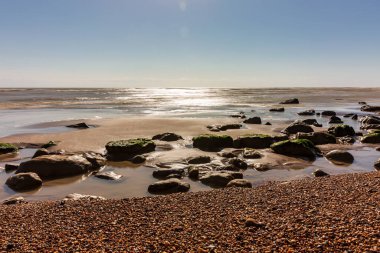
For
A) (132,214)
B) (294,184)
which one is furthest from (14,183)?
(294,184)

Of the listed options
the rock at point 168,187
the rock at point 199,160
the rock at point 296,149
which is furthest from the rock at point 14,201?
the rock at point 296,149

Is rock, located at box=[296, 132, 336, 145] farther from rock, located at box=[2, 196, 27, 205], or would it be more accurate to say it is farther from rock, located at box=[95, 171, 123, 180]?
rock, located at box=[2, 196, 27, 205]

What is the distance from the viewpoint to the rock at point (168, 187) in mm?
12234

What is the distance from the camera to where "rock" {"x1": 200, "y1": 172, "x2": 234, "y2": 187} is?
42.3 ft

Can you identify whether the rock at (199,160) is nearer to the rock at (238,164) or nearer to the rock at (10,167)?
the rock at (238,164)

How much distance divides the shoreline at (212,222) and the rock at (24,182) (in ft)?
8.60

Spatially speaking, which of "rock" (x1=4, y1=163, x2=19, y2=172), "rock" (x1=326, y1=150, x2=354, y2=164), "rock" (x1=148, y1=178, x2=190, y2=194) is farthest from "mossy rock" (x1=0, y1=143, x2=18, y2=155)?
"rock" (x1=326, y1=150, x2=354, y2=164)

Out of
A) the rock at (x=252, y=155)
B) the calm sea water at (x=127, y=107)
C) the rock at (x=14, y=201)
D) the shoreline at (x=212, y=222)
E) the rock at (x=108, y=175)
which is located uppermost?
the shoreline at (x=212, y=222)

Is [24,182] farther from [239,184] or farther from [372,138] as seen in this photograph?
[372,138]

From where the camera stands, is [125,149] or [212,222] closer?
[212,222]

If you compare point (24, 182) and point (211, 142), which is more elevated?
point (211, 142)

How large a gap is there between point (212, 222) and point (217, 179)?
5040 millimetres

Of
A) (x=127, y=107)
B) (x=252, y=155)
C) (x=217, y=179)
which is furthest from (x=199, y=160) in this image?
(x=127, y=107)

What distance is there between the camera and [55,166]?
582 inches
